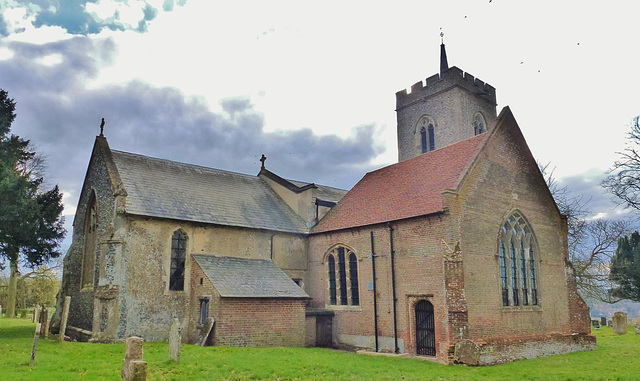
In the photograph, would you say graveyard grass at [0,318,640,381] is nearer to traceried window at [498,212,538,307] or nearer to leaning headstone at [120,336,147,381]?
leaning headstone at [120,336,147,381]

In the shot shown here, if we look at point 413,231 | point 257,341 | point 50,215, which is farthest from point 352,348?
point 50,215

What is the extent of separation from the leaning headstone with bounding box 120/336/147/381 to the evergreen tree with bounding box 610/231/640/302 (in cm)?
3575

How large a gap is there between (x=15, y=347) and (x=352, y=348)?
1397cm

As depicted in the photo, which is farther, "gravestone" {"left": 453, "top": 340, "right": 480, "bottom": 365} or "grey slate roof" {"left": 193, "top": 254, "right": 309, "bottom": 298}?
"grey slate roof" {"left": 193, "top": 254, "right": 309, "bottom": 298}

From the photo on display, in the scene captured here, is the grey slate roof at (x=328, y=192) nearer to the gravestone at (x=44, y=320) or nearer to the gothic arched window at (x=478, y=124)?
the gothic arched window at (x=478, y=124)

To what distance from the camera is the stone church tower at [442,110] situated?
36344mm

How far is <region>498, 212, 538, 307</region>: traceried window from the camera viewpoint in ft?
68.8

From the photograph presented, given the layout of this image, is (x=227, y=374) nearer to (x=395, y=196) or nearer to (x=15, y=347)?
(x=15, y=347)

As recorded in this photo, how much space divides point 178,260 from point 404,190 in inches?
453

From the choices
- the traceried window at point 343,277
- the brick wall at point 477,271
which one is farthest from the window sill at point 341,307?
the traceried window at point 343,277

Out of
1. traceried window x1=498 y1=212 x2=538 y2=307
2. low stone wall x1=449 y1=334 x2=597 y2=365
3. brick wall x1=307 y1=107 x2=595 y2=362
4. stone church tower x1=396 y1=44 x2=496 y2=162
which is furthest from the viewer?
stone church tower x1=396 y1=44 x2=496 y2=162

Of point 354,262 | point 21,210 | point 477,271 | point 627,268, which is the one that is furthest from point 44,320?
point 627,268

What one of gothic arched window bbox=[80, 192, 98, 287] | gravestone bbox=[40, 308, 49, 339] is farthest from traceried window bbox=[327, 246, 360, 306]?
gravestone bbox=[40, 308, 49, 339]

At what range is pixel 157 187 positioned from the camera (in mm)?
23938
